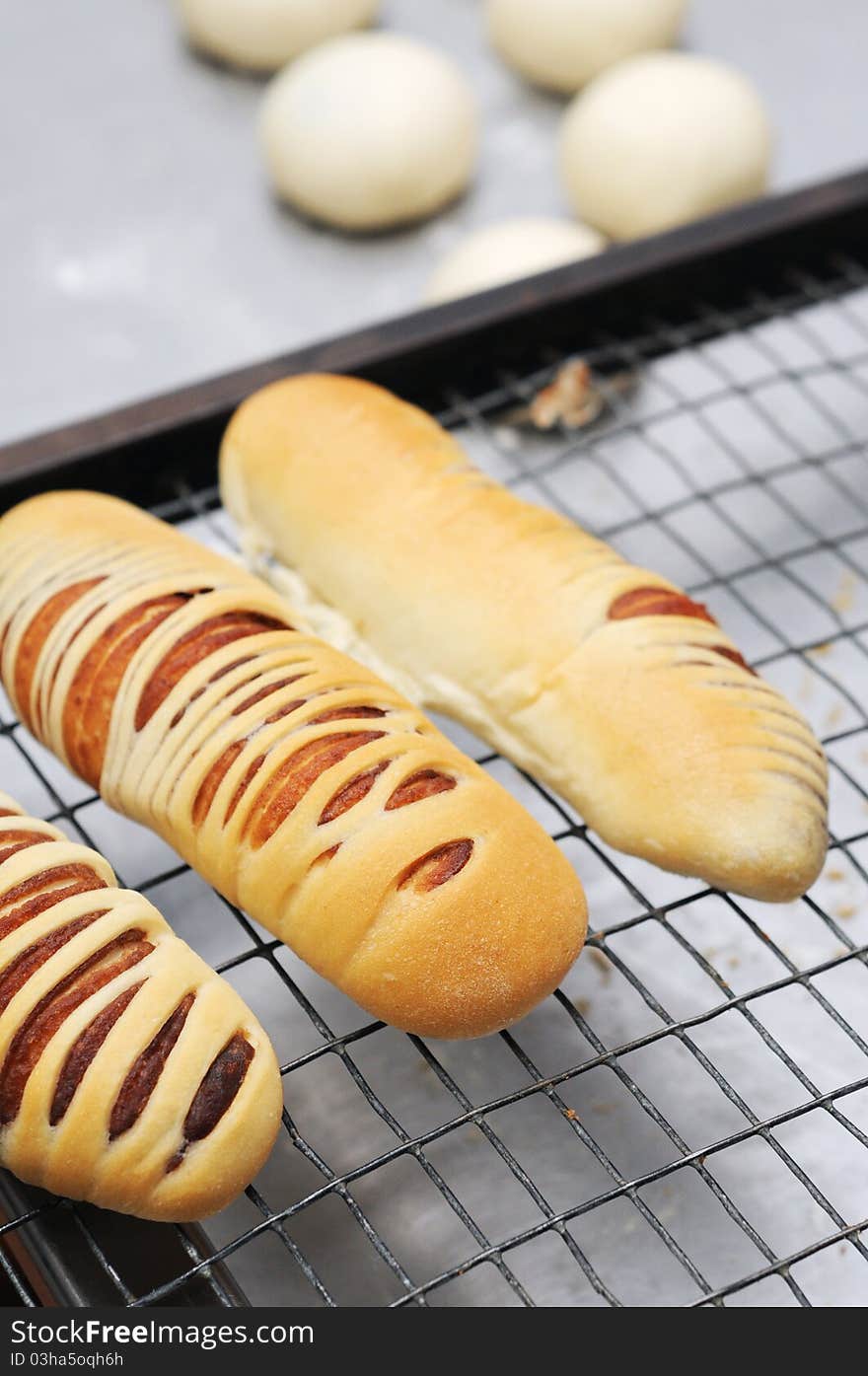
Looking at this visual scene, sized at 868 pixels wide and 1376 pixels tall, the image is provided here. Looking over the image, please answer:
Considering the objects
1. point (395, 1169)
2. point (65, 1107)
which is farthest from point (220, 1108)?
point (395, 1169)

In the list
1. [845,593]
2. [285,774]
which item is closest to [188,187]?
[845,593]

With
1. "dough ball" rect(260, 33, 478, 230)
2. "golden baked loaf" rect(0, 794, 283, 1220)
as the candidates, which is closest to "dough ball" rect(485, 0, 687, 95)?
"dough ball" rect(260, 33, 478, 230)

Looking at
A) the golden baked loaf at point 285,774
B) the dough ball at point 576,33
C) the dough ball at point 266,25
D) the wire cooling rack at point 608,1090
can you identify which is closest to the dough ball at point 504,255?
the wire cooling rack at point 608,1090

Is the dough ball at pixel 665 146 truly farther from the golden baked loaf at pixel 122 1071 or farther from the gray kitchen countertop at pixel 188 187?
the golden baked loaf at pixel 122 1071

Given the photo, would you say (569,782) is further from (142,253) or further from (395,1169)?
(142,253)

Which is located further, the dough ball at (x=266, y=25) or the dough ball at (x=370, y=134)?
the dough ball at (x=266, y=25)

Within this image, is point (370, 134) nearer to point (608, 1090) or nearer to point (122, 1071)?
point (608, 1090)
